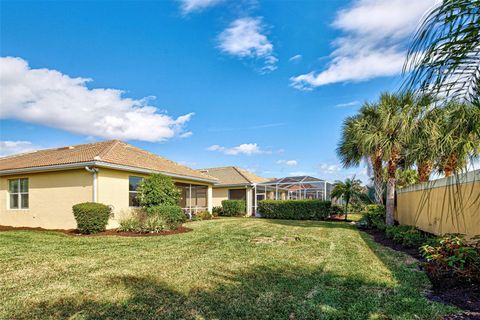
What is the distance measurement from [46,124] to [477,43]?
23.0 metres

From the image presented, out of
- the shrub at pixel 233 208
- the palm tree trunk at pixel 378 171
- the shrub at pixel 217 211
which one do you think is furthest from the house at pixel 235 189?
the palm tree trunk at pixel 378 171

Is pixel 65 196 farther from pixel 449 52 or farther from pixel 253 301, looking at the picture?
pixel 449 52

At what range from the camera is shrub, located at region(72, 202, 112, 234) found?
11.8 meters

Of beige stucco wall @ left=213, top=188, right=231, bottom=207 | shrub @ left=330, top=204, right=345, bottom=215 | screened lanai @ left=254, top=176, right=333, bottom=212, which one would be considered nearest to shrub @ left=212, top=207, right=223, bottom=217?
beige stucco wall @ left=213, top=188, right=231, bottom=207

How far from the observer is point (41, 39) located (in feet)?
41.0

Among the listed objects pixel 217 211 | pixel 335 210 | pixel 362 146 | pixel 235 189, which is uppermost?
pixel 362 146

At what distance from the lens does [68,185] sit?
538 inches

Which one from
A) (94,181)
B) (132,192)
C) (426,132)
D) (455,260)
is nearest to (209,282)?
(455,260)

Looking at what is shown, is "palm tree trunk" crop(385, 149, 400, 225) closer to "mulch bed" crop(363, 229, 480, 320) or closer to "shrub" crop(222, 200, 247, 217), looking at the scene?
"mulch bed" crop(363, 229, 480, 320)

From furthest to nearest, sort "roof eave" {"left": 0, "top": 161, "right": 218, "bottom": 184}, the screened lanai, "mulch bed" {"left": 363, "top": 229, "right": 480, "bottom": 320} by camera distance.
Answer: the screened lanai → "roof eave" {"left": 0, "top": 161, "right": 218, "bottom": 184} → "mulch bed" {"left": 363, "top": 229, "right": 480, "bottom": 320}

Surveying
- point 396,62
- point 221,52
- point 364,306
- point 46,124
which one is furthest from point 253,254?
point 46,124

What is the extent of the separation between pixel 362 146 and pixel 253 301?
1095cm

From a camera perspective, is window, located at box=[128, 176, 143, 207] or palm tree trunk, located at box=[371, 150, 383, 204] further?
palm tree trunk, located at box=[371, 150, 383, 204]

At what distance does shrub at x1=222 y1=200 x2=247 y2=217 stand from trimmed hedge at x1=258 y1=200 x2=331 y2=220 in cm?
180
